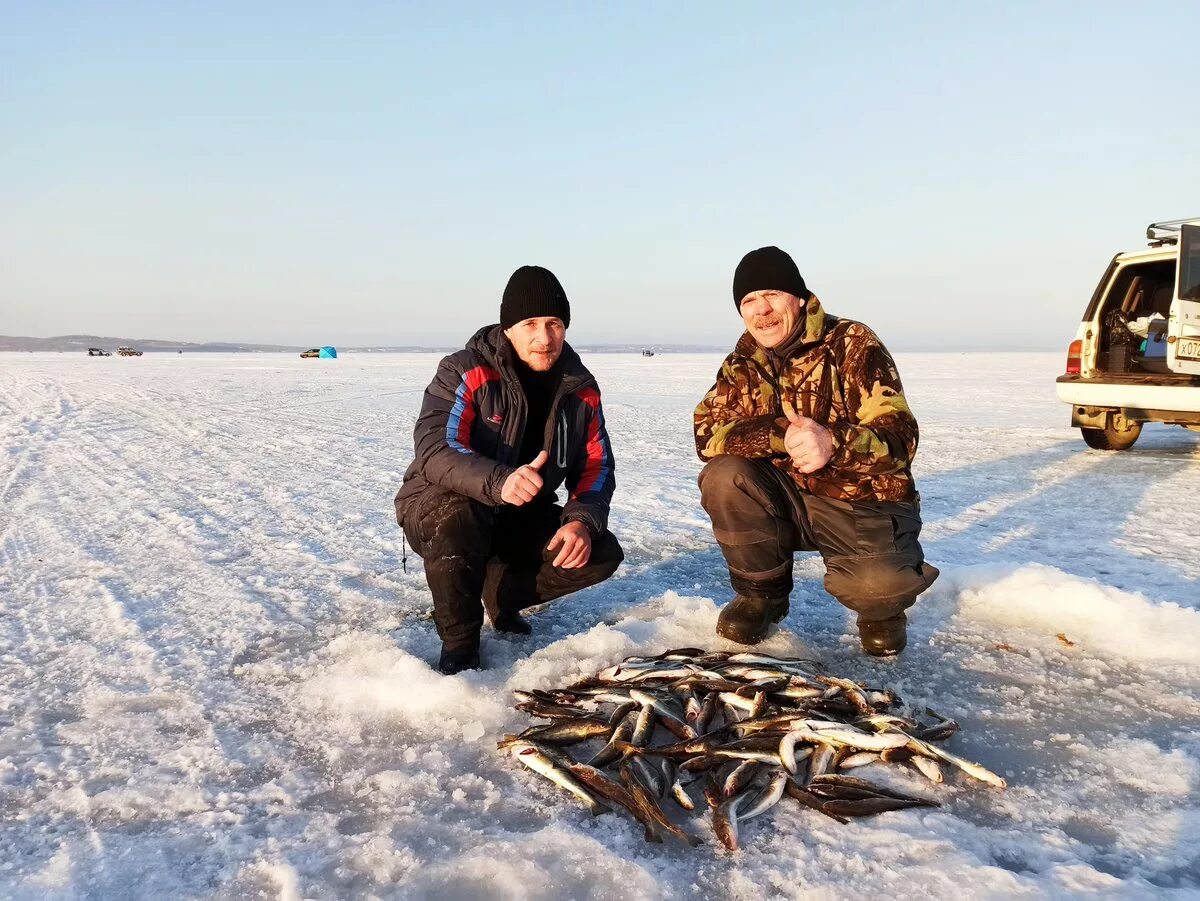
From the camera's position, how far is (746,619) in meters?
3.56

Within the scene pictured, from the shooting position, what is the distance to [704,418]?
12.6ft

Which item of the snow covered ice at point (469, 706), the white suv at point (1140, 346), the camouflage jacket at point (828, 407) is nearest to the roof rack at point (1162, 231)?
the white suv at point (1140, 346)

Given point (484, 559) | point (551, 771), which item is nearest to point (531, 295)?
point (484, 559)

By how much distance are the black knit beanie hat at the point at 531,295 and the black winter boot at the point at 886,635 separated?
2000mm

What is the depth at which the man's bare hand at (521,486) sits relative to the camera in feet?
10.4

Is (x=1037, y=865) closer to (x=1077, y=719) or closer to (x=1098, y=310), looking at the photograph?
(x=1077, y=719)

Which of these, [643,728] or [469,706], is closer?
[643,728]

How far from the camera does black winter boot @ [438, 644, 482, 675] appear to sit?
3.21 m

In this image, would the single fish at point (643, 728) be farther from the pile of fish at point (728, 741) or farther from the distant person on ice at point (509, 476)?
the distant person on ice at point (509, 476)

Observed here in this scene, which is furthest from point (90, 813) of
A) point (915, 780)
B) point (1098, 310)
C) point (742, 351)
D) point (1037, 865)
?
point (1098, 310)

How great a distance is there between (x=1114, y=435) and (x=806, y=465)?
8222mm

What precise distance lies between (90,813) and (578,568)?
2.02 metres

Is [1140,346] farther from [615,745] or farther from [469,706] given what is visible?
[469,706]

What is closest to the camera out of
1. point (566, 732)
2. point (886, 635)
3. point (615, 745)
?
point (615, 745)
